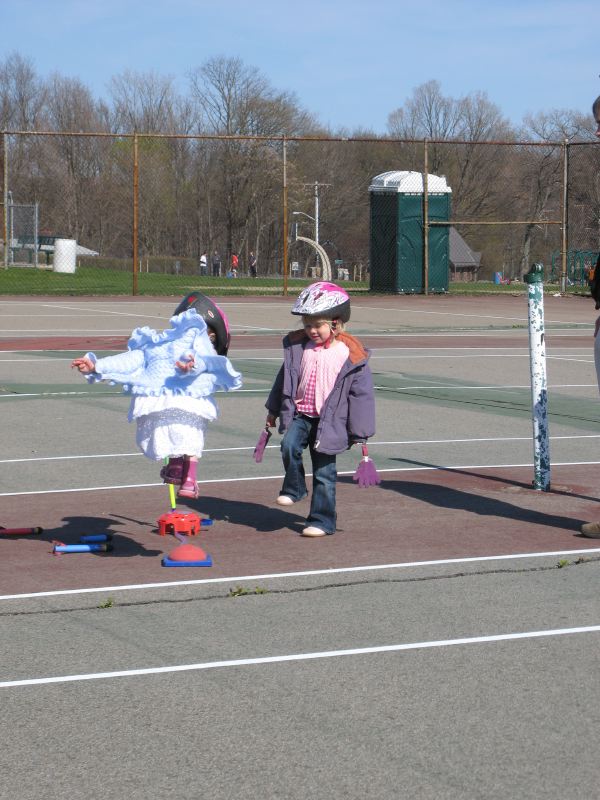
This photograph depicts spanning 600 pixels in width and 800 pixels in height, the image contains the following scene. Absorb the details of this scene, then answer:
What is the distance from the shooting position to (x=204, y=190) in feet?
256

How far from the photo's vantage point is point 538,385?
9305mm

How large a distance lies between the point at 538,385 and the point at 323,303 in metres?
2.33

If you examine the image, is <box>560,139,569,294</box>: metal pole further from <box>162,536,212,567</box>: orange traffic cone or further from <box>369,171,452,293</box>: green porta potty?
<box>162,536,212,567</box>: orange traffic cone

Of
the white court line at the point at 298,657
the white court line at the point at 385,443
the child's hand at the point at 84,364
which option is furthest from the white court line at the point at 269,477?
the white court line at the point at 298,657

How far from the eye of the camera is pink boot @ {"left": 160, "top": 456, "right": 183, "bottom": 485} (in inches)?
295

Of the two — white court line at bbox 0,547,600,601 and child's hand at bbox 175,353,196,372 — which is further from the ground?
child's hand at bbox 175,353,196,372

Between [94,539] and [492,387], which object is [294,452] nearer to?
→ [94,539]

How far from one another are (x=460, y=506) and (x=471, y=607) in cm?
250

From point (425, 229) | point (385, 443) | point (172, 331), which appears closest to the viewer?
point (172, 331)

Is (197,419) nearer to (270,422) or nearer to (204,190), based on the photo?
(270,422)

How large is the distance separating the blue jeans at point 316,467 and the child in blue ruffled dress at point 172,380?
596mm

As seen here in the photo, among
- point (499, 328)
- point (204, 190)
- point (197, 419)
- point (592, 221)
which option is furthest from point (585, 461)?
point (204, 190)

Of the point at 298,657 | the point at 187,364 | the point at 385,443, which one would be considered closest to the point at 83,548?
the point at 187,364

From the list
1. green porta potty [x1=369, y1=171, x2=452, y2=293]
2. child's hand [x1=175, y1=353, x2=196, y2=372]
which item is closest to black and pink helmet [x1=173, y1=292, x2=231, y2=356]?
child's hand [x1=175, y1=353, x2=196, y2=372]
